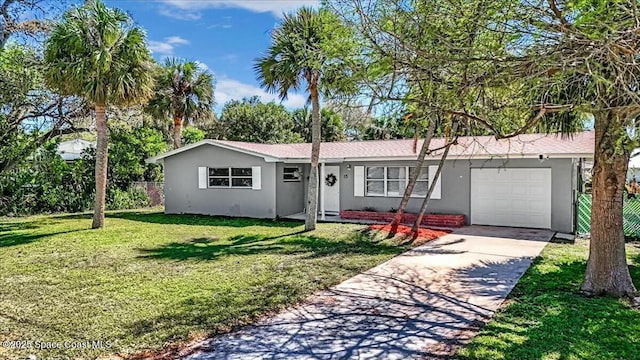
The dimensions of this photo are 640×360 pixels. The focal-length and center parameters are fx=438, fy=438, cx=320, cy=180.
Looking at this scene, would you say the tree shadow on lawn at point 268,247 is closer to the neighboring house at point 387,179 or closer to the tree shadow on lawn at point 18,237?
the tree shadow on lawn at point 18,237

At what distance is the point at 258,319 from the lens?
5609 millimetres

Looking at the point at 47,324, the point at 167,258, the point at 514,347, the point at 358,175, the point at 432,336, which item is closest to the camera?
the point at 514,347

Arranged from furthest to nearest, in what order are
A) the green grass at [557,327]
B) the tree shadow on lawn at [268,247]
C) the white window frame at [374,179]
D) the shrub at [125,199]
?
1. the shrub at [125,199]
2. the white window frame at [374,179]
3. the tree shadow on lawn at [268,247]
4. the green grass at [557,327]

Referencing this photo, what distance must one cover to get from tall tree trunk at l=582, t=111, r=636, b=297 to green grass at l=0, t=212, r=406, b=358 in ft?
12.7

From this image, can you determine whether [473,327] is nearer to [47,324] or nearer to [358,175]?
[47,324]

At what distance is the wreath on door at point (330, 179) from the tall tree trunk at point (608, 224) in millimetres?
11479

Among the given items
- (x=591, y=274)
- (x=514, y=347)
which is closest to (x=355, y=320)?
(x=514, y=347)

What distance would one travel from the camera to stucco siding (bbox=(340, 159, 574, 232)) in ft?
42.8

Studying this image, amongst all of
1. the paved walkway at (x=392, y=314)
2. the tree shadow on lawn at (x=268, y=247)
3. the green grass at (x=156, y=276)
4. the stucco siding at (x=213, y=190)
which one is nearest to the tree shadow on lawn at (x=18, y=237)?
the green grass at (x=156, y=276)

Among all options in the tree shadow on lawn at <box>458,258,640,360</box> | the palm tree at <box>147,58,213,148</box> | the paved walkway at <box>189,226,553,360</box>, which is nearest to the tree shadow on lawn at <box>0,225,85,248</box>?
the palm tree at <box>147,58,213,148</box>

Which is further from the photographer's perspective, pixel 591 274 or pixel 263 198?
pixel 263 198

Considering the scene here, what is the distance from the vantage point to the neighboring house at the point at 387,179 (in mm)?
13312

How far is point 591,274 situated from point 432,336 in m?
3.19

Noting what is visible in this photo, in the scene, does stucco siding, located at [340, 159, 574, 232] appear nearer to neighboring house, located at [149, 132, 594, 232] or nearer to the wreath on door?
neighboring house, located at [149, 132, 594, 232]
